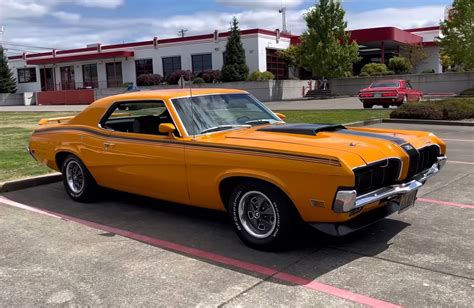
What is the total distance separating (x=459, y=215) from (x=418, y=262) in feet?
5.64

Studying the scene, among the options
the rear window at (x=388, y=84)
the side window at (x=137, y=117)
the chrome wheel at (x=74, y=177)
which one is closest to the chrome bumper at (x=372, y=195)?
the side window at (x=137, y=117)

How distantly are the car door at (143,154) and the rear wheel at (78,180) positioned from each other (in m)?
0.43

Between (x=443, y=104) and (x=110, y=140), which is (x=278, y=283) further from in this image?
(x=443, y=104)

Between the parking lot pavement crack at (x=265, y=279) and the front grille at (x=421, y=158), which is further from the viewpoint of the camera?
the front grille at (x=421, y=158)

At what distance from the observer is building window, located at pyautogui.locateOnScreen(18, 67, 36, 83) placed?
59.5m

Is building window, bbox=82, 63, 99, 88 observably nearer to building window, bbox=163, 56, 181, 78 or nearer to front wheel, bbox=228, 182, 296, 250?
building window, bbox=163, 56, 181, 78

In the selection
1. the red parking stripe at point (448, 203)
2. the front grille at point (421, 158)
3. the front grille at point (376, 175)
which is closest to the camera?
the front grille at point (376, 175)

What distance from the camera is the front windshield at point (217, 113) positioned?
17.6 ft

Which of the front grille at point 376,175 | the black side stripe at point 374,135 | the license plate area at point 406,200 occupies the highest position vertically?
the black side stripe at point 374,135

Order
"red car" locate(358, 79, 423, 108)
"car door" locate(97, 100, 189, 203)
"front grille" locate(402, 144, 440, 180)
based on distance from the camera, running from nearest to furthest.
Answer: "front grille" locate(402, 144, 440, 180), "car door" locate(97, 100, 189, 203), "red car" locate(358, 79, 423, 108)

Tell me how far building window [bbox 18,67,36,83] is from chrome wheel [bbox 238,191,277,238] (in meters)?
60.3

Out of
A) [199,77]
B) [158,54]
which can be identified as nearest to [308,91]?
[199,77]

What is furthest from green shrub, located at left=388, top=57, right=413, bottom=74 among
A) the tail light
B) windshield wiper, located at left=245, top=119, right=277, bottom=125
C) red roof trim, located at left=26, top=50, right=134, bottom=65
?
windshield wiper, located at left=245, top=119, right=277, bottom=125

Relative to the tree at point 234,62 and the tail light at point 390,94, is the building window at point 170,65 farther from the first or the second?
the tail light at point 390,94
